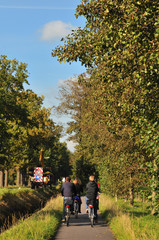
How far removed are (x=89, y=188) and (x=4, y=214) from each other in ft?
22.7

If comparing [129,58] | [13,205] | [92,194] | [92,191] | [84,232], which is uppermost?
[129,58]

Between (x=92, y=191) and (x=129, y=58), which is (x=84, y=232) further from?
(x=129, y=58)

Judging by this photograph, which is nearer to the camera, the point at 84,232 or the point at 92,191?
the point at 84,232

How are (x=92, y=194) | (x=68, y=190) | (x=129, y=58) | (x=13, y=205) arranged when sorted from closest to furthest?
(x=129, y=58) < (x=92, y=194) < (x=68, y=190) < (x=13, y=205)

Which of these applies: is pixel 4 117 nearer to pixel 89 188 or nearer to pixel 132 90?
pixel 89 188

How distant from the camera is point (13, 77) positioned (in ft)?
115

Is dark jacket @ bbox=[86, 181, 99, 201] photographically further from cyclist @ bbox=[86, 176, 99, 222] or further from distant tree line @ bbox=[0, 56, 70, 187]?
distant tree line @ bbox=[0, 56, 70, 187]

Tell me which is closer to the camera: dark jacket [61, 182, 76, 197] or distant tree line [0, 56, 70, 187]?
dark jacket [61, 182, 76, 197]

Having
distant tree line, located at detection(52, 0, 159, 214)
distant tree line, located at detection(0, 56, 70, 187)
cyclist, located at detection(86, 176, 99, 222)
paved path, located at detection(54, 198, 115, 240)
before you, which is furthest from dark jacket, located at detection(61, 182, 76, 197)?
distant tree line, located at detection(0, 56, 70, 187)

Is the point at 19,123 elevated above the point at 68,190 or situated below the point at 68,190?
above

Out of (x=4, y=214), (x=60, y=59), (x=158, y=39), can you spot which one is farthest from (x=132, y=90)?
(x=4, y=214)

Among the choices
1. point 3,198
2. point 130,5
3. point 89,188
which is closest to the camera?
point 130,5

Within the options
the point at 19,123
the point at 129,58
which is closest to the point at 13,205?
the point at 19,123

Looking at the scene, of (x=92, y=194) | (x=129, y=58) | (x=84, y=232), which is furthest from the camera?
Answer: (x=92, y=194)
